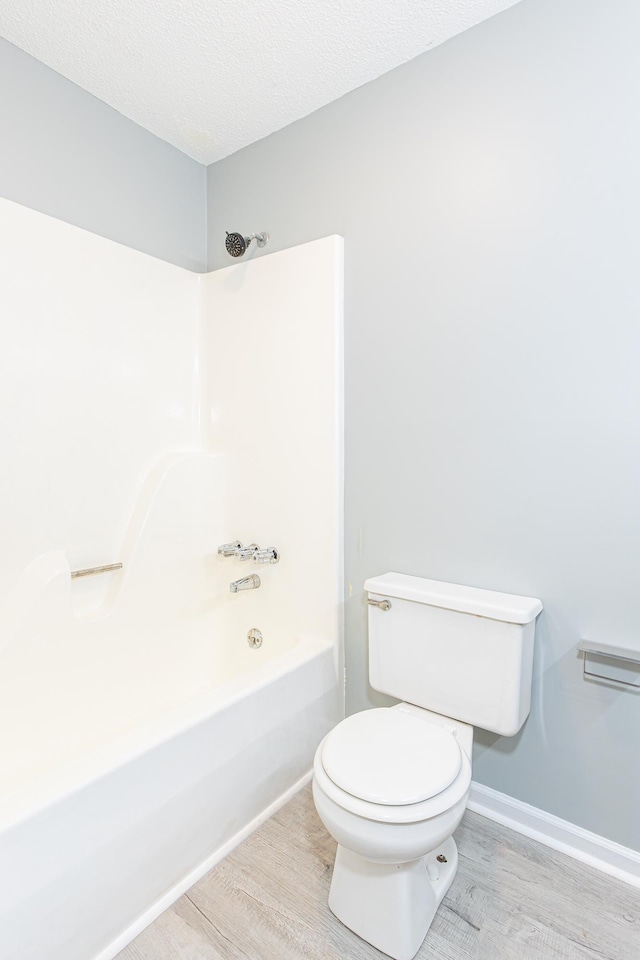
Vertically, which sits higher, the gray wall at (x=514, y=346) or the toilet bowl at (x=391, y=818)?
the gray wall at (x=514, y=346)

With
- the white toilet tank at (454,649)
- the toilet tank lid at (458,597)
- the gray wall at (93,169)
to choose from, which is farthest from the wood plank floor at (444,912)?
the gray wall at (93,169)

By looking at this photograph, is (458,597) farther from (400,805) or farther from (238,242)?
(238,242)

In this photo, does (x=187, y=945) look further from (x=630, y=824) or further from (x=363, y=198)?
(x=363, y=198)

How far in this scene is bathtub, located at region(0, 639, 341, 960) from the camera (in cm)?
105

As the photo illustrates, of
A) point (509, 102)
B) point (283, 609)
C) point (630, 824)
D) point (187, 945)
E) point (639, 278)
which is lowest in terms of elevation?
point (187, 945)

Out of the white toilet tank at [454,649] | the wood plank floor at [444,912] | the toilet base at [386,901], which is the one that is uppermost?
the white toilet tank at [454,649]

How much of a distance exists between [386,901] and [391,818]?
30 centimetres

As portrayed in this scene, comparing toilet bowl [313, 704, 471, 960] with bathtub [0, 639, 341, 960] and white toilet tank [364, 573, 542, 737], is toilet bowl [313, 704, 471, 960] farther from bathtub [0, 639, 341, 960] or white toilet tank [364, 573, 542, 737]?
bathtub [0, 639, 341, 960]

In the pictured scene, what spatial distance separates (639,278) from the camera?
1341 millimetres

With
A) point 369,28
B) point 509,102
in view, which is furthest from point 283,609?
point 369,28

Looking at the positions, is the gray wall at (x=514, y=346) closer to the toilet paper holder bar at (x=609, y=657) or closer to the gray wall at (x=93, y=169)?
the toilet paper holder bar at (x=609, y=657)

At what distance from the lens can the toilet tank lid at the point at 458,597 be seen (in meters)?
1.44

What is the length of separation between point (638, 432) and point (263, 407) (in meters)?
1.34

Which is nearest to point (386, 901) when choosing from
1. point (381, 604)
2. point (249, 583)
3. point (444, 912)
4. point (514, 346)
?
point (444, 912)
